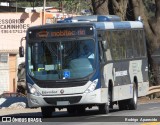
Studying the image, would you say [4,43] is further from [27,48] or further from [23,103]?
[27,48]

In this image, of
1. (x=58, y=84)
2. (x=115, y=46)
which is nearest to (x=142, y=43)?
(x=115, y=46)

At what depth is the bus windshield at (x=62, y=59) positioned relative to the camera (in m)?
22.7

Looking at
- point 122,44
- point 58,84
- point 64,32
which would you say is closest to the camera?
point 58,84

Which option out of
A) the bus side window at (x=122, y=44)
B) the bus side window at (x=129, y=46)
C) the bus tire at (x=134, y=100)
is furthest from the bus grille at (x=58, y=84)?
the bus tire at (x=134, y=100)

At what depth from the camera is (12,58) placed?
5766 centimetres

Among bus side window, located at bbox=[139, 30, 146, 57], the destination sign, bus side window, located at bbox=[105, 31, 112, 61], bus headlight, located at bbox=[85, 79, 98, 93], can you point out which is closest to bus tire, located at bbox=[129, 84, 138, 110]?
bus side window, located at bbox=[139, 30, 146, 57]

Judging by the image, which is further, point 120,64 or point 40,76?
point 120,64

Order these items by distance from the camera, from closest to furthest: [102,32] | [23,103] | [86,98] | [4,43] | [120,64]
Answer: [86,98], [102,32], [120,64], [23,103], [4,43]

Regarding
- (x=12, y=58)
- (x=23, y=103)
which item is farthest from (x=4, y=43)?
(x=23, y=103)

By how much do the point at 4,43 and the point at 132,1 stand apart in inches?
664

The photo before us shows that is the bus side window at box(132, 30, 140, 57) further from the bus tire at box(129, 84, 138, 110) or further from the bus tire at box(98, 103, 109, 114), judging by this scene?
the bus tire at box(98, 103, 109, 114)

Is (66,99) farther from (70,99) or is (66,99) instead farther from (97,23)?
(97,23)

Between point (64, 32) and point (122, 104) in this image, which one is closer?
point (64, 32)

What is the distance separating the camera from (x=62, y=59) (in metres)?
22.8
